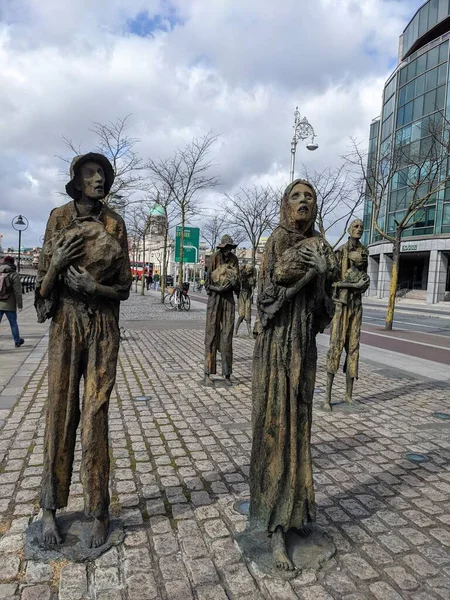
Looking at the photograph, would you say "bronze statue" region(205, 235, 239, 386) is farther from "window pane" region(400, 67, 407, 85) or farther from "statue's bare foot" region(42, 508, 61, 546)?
"window pane" region(400, 67, 407, 85)

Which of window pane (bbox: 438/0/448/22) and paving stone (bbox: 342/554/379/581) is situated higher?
window pane (bbox: 438/0/448/22)

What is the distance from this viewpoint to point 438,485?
4227mm

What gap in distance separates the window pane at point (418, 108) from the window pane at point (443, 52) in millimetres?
2958

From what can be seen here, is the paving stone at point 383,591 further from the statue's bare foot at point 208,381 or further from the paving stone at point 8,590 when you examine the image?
the statue's bare foot at point 208,381

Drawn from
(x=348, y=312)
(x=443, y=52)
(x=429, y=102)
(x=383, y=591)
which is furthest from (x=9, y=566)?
(x=443, y=52)

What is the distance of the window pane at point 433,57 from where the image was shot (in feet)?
117

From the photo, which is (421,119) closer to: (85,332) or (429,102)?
(429,102)

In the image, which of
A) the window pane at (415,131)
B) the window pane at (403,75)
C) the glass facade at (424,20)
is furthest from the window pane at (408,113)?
the glass facade at (424,20)

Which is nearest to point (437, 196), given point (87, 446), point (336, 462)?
point (336, 462)

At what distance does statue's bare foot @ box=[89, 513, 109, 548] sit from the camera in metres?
2.99

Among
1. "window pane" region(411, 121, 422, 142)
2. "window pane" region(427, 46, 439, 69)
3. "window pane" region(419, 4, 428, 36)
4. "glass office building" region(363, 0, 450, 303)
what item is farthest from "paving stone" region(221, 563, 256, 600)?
"window pane" region(419, 4, 428, 36)

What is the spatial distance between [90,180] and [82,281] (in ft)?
2.21

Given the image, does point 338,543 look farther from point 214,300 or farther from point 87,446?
point 214,300

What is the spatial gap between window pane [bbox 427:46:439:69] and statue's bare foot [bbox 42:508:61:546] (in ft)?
139
